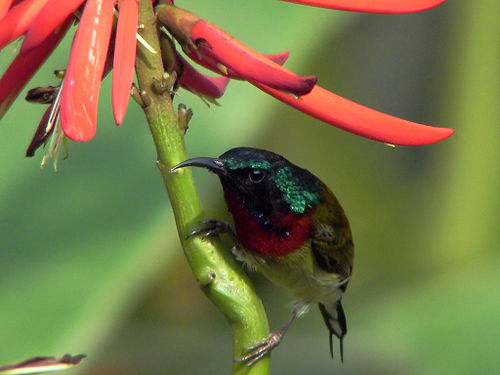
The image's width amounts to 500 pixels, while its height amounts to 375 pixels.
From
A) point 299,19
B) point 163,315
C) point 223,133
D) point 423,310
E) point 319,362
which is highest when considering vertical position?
point 299,19

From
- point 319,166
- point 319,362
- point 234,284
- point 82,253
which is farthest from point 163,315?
point 234,284

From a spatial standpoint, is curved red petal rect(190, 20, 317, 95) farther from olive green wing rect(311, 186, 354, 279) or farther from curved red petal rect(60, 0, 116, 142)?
olive green wing rect(311, 186, 354, 279)

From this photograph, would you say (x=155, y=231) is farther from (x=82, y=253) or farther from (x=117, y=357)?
(x=117, y=357)

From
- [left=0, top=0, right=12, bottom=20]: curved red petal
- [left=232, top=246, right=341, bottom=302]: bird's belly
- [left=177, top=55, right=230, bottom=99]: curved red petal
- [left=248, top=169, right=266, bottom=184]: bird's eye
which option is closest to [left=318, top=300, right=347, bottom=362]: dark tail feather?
[left=232, top=246, right=341, bottom=302]: bird's belly

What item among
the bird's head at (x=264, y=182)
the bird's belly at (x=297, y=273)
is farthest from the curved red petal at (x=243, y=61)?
the bird's belly at (x=297, y=273)

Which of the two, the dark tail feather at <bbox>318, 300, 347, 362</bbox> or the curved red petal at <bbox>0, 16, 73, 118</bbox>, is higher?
the curved red petal at <bbox>0, 16, 73, 118</bbox>

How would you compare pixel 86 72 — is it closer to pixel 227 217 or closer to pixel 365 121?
pixel 365 121

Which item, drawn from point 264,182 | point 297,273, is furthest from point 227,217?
point 264,182
